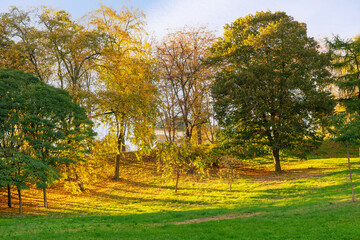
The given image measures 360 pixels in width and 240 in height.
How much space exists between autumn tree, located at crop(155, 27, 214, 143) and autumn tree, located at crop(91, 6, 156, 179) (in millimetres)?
3307

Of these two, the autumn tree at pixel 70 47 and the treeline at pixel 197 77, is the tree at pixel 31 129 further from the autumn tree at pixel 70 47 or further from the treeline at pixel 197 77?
the autumn tree at pixel 70 47

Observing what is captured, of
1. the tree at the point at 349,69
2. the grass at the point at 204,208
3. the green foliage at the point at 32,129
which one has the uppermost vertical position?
the tree at the point at 349,69

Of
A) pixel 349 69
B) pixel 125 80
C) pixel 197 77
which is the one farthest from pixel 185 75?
pixel 349 69

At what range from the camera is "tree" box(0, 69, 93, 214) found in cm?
1786

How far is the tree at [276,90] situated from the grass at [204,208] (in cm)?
372

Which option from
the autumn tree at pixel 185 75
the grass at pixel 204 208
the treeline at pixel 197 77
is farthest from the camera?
the autumn tree at pixel 185 75

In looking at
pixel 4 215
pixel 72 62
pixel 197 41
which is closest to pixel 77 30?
pixel 72 62

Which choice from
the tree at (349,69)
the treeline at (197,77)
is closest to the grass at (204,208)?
the treeline at (197,77)

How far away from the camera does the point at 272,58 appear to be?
28641 mm

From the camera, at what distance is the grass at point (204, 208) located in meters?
10.5

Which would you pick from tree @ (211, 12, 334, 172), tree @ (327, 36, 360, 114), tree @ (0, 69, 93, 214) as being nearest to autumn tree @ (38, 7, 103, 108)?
tree @ (0, 69, 93, 214)

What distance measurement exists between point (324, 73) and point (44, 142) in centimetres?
2407

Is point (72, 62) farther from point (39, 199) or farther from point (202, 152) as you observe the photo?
point (202, 152)

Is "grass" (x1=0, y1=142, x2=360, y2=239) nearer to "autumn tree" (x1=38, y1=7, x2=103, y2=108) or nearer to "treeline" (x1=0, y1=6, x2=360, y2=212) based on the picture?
"treeline" (x1=0, y1=6, x2=360, y2=212)
